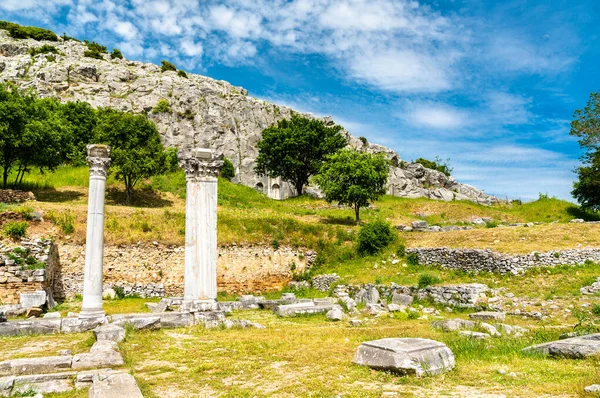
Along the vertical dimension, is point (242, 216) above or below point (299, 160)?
below

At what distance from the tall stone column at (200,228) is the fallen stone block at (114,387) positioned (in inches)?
308

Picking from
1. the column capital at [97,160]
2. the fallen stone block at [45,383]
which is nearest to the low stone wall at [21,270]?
the column capital at [97,160]

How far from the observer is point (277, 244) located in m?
29.7

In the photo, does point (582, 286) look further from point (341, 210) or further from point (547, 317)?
point (341, 210)

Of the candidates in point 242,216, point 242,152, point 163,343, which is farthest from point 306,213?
point 242,152

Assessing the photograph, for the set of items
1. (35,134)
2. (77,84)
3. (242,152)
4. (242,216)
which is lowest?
(242,216)

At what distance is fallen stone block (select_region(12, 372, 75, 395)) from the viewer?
22.0 ft

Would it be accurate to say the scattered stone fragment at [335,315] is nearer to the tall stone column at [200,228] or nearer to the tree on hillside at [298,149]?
the tall stone column at [200,228]

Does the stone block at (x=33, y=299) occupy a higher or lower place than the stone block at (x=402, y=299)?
higher

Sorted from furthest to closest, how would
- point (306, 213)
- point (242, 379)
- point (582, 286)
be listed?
point (306, 213) → point (582, 286) → point (242, 379)

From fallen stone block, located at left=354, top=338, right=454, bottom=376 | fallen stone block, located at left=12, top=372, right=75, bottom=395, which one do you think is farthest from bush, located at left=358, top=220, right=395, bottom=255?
fallen stone block, located at left=12, top=372, right=75, bottom=395

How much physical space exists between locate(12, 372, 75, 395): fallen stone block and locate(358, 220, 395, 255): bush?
75.1ft

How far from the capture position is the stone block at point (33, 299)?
18.1 meters

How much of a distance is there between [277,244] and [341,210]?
48.3 feet
